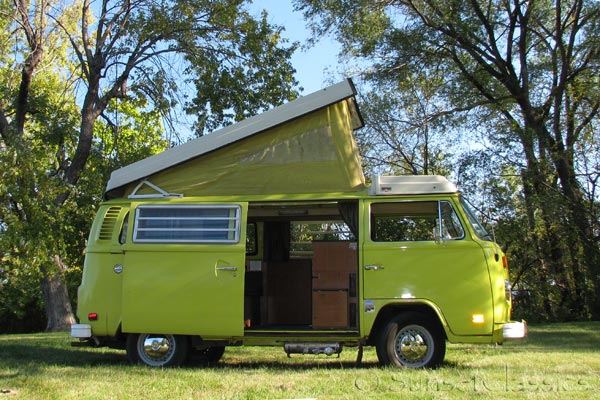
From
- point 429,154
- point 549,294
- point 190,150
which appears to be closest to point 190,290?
point 190,150

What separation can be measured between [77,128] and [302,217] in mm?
14246

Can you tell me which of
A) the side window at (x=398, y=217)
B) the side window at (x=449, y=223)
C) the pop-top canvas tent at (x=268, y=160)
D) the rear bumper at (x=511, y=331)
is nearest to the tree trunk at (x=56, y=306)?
the pop-top canvas tent at (x=268, y=160)

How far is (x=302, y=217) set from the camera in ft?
35.4

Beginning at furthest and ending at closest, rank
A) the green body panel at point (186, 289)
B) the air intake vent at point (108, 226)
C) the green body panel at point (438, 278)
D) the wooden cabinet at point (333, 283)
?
the air intake vent at point (108, 226) < the wooden cabinet at point (333, 283) < the green body panel at point (186, 289) < the green body panel at point (438, 278)

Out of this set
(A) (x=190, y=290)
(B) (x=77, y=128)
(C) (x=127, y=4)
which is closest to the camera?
(A) (x=190, y=290)

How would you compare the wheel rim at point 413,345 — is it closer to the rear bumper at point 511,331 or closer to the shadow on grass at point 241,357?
the shadow on grass at point 241,357

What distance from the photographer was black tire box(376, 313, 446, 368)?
852 centimetres

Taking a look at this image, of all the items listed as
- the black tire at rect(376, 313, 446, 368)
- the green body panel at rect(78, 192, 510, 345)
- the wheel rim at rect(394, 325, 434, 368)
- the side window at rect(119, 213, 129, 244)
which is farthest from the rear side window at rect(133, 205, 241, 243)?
the wheel rim at rect(394, 325, 434, 368)

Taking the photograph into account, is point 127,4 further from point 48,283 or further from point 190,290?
point 190,290

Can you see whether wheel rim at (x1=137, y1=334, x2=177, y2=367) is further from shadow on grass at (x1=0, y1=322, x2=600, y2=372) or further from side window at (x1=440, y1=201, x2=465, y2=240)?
side window at (x1=440, y1=201, x2=465, y2=240)

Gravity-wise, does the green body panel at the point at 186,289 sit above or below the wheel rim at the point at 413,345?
above

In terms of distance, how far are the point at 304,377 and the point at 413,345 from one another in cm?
164

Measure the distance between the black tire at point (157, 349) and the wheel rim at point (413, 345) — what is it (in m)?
2.94

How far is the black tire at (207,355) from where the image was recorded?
32.7ft
